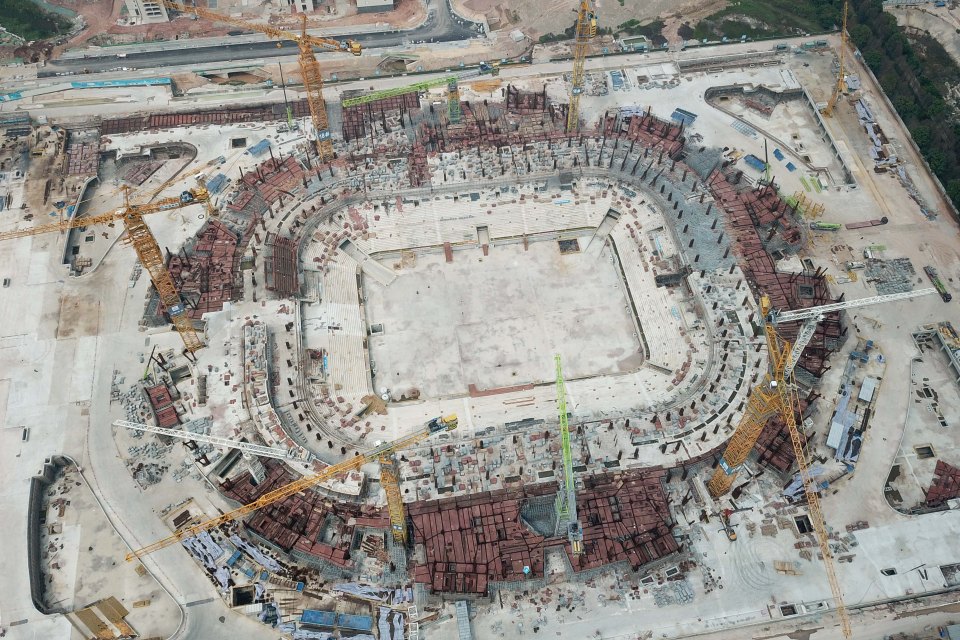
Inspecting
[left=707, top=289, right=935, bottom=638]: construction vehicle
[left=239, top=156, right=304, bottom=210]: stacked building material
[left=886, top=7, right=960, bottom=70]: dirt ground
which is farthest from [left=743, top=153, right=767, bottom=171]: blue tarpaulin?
[left=239, top=156, right=304, bottom=210]: stacked building material

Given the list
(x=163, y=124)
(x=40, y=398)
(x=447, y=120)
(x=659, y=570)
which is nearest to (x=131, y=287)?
(x=40, y=398)

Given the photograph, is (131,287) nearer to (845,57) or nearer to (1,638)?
(1,638)

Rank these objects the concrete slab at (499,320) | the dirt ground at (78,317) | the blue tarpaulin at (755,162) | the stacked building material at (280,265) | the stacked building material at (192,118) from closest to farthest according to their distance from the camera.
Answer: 1. the dirt ground at (78,317)
2. the concrete slab at (499,320)
3. the stacked building material at (280,265)
4. the blue tarpaulin at (755,162)
5. the stacked building material at (192,118)

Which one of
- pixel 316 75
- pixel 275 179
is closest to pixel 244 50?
pixel 316 75

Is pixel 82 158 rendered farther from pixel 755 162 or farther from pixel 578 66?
pixel 755 162

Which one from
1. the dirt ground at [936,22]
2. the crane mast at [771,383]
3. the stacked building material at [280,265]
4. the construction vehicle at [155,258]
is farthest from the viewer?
the dirt ground at [936,22]

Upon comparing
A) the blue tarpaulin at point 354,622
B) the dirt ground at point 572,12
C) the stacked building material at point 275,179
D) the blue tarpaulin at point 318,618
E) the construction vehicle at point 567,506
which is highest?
the dirt ground at point 572,12

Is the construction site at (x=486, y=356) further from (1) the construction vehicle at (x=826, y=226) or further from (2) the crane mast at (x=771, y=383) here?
(1) the construction vehicle at (x=826, y=226)

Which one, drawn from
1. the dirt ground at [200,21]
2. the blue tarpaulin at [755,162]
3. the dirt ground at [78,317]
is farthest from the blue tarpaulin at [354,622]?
the dirt ground at [200,21]
